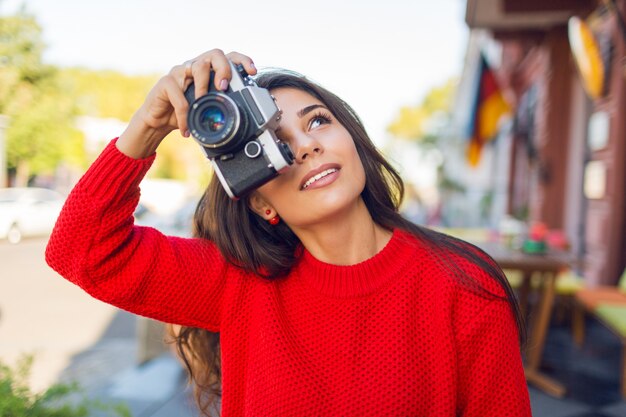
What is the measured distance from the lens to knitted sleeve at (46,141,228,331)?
1.25m

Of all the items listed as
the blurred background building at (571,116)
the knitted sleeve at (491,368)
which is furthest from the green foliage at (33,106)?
the blurred background building at (571,116)

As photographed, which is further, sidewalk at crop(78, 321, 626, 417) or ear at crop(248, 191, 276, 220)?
sidewalk at crop(78, 321, 626, 417)

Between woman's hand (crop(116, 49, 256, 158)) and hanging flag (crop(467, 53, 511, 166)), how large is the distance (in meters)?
8.42

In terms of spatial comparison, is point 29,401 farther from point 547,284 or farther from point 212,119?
point 547,284

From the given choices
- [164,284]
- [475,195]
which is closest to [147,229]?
[164,284]

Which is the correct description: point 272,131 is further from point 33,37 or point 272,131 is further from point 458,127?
point 458,127

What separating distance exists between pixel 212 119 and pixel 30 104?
246 centimetres

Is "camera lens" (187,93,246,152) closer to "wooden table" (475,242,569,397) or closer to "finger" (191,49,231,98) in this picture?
"finger" (191,49,231,98)

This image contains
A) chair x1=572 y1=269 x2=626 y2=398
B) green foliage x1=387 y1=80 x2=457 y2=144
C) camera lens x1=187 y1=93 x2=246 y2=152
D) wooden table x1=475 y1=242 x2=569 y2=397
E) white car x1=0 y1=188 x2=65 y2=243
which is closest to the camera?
camera lens x1=187 y1=93 x2=246 y2=152

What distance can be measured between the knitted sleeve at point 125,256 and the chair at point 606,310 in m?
2.91

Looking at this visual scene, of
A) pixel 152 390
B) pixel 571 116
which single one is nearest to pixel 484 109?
pixel 571 116

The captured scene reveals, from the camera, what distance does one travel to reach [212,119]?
3.94 feet

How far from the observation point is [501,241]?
515cm

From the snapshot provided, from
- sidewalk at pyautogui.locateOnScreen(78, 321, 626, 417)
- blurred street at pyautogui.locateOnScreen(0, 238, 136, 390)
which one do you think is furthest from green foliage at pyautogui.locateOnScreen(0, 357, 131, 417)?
blurred street at pyautogui.locateOnScreen(0, 238, 136, 390)
